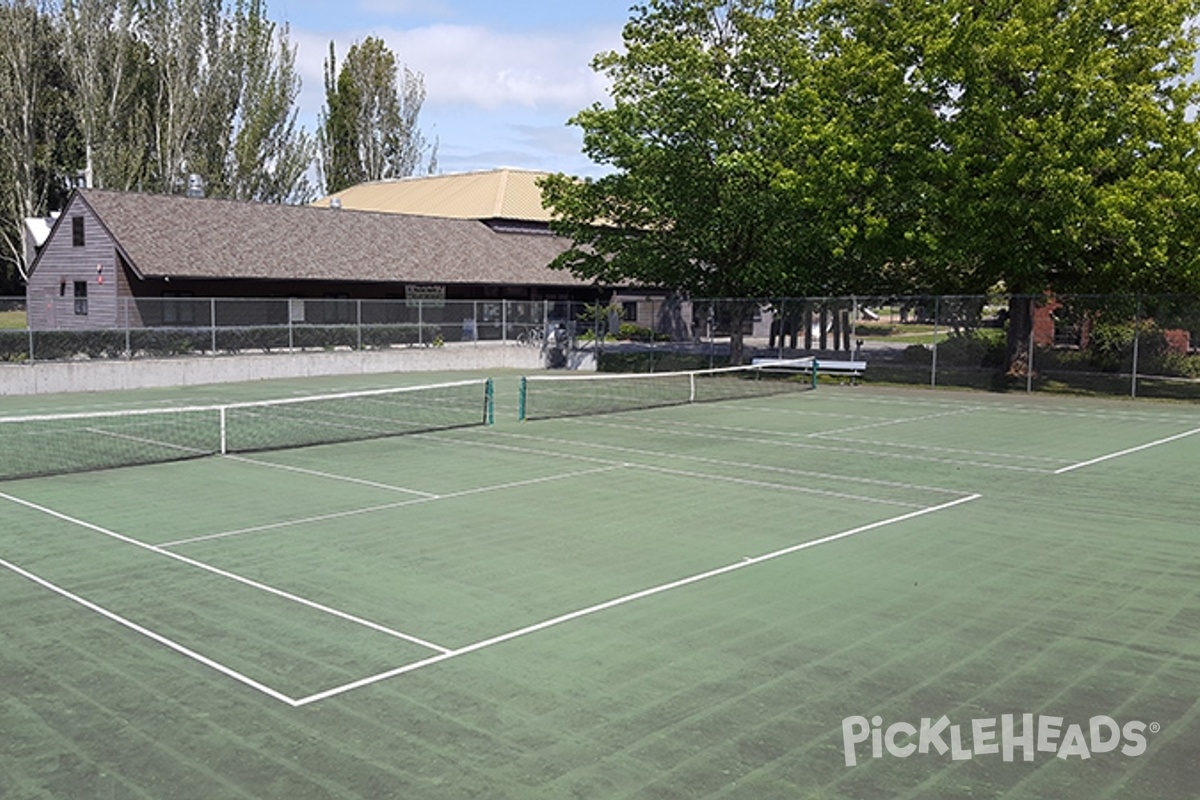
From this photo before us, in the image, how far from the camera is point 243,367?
118 feet

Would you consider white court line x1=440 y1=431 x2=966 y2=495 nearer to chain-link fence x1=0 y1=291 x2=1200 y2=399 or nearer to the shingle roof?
chain-link fence x1=0 y1=291 x2=1200 y2=399

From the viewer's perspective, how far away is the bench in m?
35.1

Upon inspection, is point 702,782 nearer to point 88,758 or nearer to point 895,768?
point 895,768

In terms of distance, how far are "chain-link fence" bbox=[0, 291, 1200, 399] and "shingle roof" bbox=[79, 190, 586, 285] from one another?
6.82ft

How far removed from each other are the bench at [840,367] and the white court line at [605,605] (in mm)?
21740

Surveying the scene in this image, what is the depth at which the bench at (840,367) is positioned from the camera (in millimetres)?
35062

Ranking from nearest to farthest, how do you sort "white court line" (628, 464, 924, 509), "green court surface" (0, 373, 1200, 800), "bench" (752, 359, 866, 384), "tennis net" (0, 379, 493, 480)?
"green court surface" (0, 373, 1200, 800) < "white court line" (628, 464, 924, 509) < "tennis net" (0, 379, 493, 480) < "bench" (752, 359, 866, 384)

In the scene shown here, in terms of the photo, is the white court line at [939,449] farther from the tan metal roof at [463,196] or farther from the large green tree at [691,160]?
the tan metal roof at [463,196]

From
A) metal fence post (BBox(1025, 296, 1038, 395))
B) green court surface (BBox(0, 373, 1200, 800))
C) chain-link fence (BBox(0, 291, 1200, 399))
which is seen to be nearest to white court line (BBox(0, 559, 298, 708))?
green court surface (BBox(0, 373, 1200, 800))

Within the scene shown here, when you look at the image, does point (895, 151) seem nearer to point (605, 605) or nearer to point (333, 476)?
point (333, 476)

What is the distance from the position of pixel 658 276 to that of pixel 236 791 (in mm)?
33801

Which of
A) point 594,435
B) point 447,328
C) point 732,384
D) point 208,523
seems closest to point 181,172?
point 447,328

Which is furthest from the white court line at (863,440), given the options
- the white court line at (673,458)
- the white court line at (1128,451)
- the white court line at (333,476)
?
the white court line at (333,476)

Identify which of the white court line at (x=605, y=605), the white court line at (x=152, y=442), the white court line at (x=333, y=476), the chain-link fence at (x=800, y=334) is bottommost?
the white court line at (x=152, y=442)
